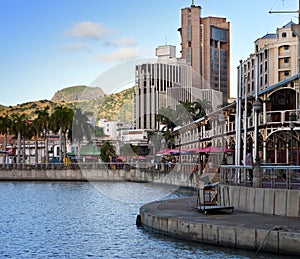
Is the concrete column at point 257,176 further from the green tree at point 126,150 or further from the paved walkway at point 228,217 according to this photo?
the green tree at point 126,150

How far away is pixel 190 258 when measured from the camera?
22.2 metres

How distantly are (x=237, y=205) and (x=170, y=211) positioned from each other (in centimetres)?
324

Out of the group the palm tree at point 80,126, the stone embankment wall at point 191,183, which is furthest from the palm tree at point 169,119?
the stone embankment wall at point 191,183

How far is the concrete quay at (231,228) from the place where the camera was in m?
20.9

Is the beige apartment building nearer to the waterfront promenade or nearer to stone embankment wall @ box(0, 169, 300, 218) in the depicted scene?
stone embankment wall @ box(0, 169, 300, 218)

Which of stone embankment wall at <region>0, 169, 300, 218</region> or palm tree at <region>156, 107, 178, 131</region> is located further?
palm tree at <region>156, 107, 178, 131</region>

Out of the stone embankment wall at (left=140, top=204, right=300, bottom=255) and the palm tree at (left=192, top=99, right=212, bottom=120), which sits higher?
the palm tree at (left=192, top=99, right=212, bottom=120)

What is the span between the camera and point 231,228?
22312 millimetres

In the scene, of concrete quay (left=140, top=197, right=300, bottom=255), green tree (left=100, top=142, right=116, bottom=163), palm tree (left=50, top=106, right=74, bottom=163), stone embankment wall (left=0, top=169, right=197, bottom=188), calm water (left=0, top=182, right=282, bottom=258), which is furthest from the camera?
green tree (left=100, top=142, right=116, bottom=163)

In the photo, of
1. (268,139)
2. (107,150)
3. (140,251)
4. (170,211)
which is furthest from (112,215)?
(107,150)

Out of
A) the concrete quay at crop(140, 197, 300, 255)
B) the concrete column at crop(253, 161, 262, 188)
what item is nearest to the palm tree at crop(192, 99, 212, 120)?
the concrete quay at crop(140, 197, 300, 255)

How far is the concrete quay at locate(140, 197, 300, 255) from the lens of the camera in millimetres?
20859

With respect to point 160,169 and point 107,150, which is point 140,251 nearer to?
point 160,169

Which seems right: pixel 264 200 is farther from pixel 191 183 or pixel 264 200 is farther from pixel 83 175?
pixel 83 175
